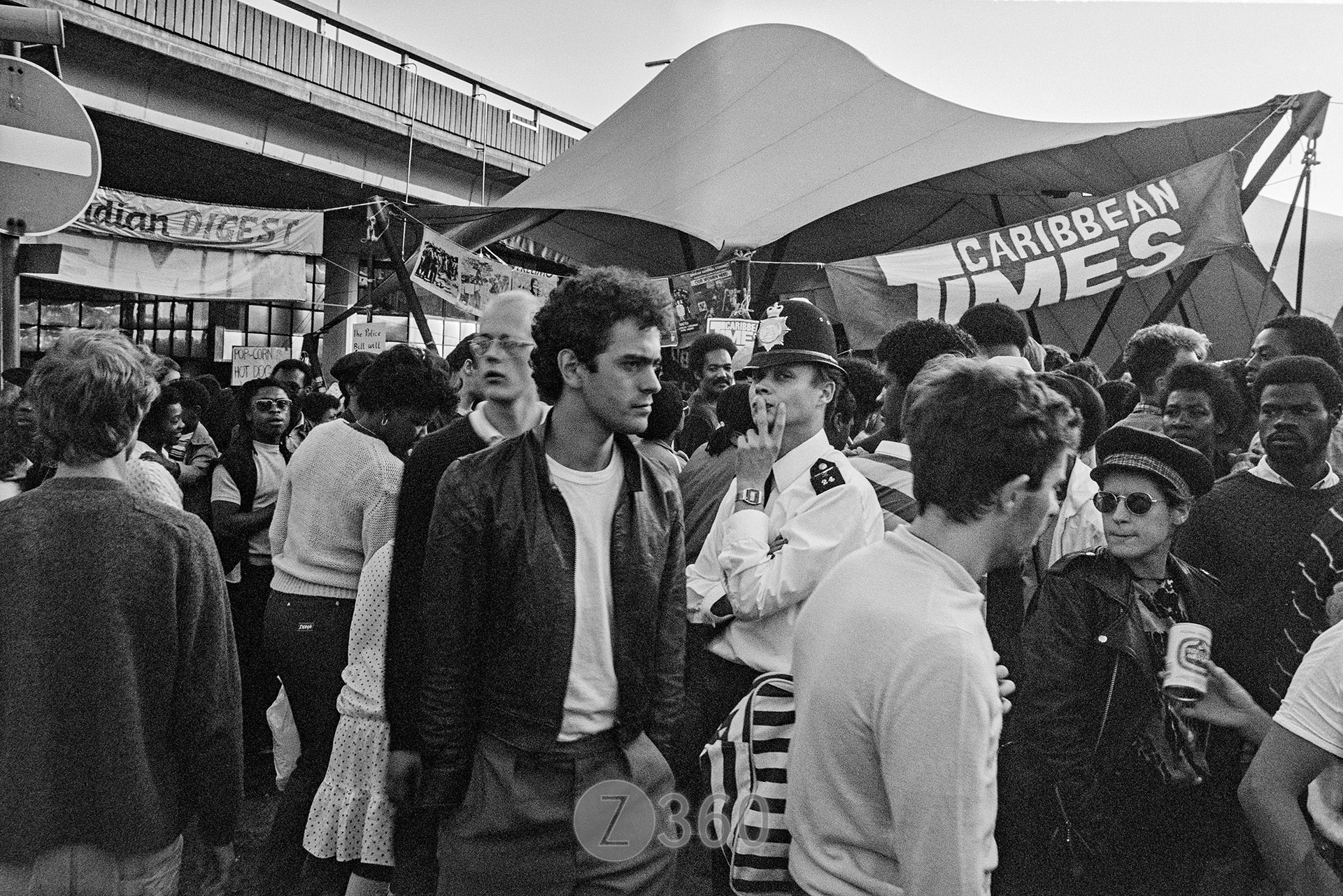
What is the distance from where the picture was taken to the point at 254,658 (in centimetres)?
492

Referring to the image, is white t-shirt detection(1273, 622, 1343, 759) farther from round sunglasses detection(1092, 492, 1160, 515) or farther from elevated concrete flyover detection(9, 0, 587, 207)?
elevated concrete flyover detection(9, 0, 587, 207)

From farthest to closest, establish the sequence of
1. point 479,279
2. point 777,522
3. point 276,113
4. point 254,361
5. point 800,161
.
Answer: point 276,113, point 800,161, point 479,279, point 254,361, point 777,522

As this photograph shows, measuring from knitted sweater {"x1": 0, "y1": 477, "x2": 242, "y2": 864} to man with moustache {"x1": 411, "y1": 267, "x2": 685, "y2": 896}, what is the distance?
584mm

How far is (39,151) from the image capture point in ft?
12.1

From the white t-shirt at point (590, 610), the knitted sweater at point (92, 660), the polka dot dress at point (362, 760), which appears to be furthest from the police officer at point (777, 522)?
the knitted sweater at point (92, 660)

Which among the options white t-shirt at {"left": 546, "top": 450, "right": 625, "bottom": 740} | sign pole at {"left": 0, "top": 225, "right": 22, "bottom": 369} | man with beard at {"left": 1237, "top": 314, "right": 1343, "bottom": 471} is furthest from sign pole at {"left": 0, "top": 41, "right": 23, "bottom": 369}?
man with beard at {"left": 1237, "top": 314, "right": 1343, "bottom": 471}

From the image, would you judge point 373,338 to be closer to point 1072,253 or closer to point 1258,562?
point 1072,253

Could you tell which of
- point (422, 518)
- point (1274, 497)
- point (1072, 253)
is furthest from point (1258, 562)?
point (1072, 253)

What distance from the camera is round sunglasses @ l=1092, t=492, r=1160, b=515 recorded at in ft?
8.07

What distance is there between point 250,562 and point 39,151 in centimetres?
209

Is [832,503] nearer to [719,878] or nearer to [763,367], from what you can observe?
[763,367]

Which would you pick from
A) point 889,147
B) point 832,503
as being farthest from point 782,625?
point 889,147

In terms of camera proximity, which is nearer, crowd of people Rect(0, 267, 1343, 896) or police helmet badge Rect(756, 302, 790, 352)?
crowd of people Rect(0, 267, 1343, 896)

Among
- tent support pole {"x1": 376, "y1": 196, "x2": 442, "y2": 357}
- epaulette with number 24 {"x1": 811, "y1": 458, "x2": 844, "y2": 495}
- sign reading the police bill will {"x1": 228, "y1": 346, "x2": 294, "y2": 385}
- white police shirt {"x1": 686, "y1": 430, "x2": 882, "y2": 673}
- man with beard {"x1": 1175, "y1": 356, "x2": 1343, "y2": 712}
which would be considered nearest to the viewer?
white police shirt {"x1": 686, "y1": 430, "x2": 882, "y2": 673}
